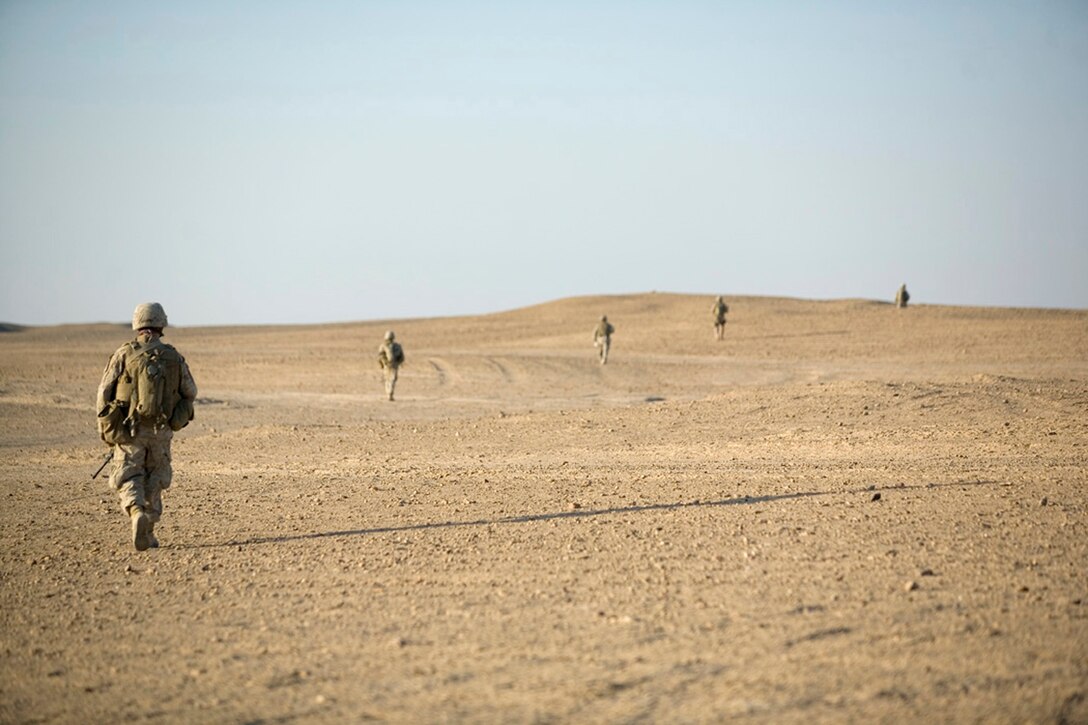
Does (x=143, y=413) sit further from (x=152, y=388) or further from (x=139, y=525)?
(x=139, y=525)

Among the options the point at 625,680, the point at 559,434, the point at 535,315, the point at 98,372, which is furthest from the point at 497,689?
the point at 535,315

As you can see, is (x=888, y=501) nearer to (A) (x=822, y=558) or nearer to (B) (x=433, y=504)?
(A) (x=822, y=558)

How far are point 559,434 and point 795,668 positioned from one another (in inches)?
481

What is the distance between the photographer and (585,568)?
823 centimetres

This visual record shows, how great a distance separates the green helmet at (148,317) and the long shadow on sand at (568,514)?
1.87 m

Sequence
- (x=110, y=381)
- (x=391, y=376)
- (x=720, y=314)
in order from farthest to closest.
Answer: (x=720, y=314) < (x=391, y=376) < (x=110, y=381)

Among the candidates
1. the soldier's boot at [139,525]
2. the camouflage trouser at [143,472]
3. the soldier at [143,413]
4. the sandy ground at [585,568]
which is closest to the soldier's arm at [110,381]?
the soldier at [143,413]

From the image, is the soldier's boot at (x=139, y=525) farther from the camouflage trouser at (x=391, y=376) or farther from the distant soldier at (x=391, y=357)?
the camouflage trouser at (x=391, y=376)

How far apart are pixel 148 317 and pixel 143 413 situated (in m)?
0.86

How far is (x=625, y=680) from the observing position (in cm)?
578

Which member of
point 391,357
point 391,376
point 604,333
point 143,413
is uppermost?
point 604,333

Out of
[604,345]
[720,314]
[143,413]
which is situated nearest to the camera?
[143,413]

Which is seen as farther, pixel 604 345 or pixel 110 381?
pixel 604 345

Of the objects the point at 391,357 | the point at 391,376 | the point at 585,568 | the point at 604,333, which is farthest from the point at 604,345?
the point at 585,568
